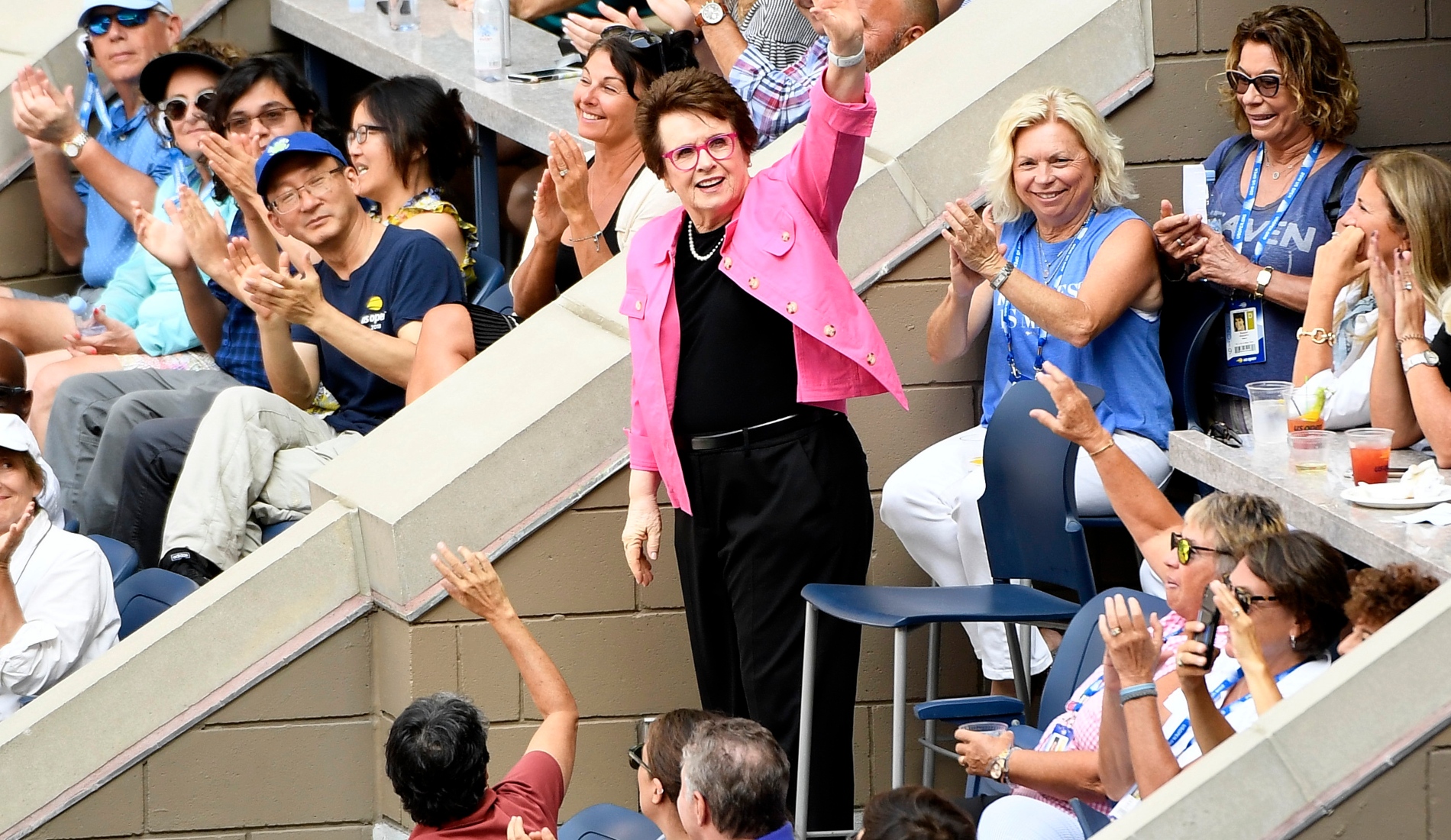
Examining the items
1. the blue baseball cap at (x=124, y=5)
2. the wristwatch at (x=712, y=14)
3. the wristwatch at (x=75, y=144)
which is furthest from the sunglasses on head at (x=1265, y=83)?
the blue baseball cap at (x=124, y=5)

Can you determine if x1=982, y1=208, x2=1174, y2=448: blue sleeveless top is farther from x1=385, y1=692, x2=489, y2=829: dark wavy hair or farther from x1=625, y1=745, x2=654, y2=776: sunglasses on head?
x1=385, y1=692, x2=489, y2=829: dark wavy hair

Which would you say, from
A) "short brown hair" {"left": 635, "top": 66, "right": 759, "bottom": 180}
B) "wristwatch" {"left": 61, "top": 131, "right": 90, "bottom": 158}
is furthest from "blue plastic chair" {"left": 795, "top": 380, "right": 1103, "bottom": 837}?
"wristwatch" {"left": 61, "top": 131, "right": 90, "bottom": 158}

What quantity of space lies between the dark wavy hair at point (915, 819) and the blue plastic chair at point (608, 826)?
3.16 feet

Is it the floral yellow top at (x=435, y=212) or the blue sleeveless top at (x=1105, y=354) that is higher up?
the floral yellow top at (x=435, y=212)

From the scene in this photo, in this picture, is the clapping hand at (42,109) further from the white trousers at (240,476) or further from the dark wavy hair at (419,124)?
the white trousers at (240,476)

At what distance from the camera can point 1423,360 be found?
349 cm

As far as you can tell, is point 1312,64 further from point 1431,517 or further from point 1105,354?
point 1431,517

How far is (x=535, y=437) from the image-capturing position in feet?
14.6

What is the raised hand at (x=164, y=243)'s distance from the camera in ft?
17.7

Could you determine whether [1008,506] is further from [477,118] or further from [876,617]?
[477,118]

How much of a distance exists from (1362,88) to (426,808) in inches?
126

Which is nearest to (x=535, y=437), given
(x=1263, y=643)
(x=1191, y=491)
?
(x=1191, y=491)

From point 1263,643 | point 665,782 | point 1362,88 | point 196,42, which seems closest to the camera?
point 1263,643

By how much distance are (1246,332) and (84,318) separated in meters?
3.85
